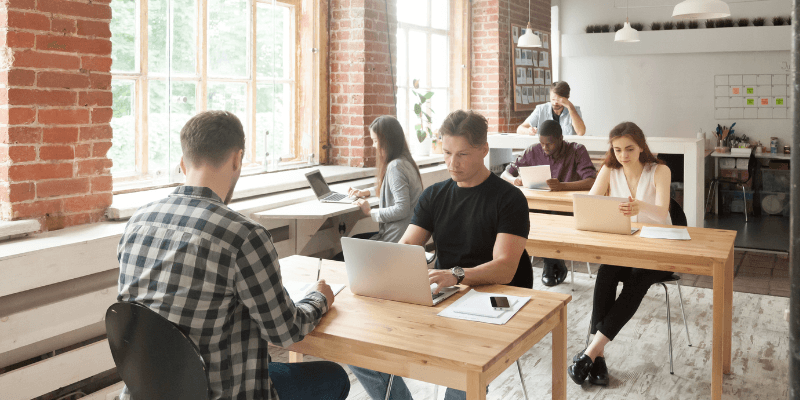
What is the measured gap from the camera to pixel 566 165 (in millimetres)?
5016

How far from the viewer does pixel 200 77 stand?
4.29 meters

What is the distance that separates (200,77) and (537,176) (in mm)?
2380

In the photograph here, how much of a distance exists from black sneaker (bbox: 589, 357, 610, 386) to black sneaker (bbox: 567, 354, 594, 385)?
21mm

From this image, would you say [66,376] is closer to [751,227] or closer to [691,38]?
[751,227]

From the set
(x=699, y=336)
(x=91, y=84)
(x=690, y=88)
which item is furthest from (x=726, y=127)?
(x=91, y=84)

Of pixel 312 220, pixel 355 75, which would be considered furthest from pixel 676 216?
→ pixel 355 75

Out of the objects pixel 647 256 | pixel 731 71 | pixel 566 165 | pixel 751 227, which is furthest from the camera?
pixel 731 71

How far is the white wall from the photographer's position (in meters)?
8.27

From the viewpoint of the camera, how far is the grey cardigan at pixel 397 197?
12.7 ft

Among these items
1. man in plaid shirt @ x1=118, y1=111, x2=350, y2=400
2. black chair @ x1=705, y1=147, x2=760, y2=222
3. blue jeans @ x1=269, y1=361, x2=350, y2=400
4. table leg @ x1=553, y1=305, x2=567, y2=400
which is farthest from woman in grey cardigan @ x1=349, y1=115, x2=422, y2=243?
black chair @ x1=705, y1=147, x2=760, y2=222

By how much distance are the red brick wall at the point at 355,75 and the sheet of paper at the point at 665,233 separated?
2518 mm

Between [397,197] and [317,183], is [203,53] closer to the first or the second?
[317,183]

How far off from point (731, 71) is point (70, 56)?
7.80 m

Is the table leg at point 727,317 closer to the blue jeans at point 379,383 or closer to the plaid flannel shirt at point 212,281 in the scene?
the blue jeans at point 379,383
